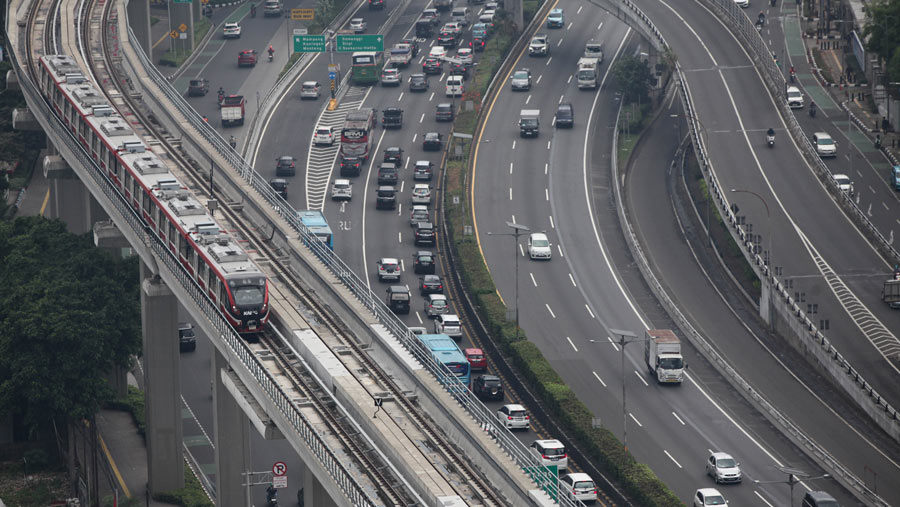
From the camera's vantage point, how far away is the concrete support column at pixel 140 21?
16025cm

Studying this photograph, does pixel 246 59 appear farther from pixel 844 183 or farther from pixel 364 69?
pixel 844 183

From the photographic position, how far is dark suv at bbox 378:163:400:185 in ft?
477

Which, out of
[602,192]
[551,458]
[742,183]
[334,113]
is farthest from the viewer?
[334,113]

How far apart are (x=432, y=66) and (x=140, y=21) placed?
102ft

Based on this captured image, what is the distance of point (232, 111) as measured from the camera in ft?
523

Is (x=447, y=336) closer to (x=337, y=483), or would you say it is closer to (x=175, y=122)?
(x=175, y=122)

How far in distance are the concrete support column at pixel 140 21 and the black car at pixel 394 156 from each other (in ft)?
91.7

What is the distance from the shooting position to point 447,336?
109 meters

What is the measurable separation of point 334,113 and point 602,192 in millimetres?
32433

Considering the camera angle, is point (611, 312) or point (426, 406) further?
point (611, 312)

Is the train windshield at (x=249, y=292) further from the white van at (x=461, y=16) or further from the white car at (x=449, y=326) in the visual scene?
the white van at (x=461, y=16)

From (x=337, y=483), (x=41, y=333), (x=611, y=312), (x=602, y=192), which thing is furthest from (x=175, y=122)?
(x=337, y=483)

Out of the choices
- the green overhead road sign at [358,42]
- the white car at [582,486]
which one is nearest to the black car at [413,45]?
the green overhead road sign at [358,42]

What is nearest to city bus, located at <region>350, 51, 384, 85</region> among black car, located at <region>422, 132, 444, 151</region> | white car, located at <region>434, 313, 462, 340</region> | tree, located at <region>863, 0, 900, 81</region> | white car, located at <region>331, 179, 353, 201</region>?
black car, located at <region>422, 132, 444, 151</region>
